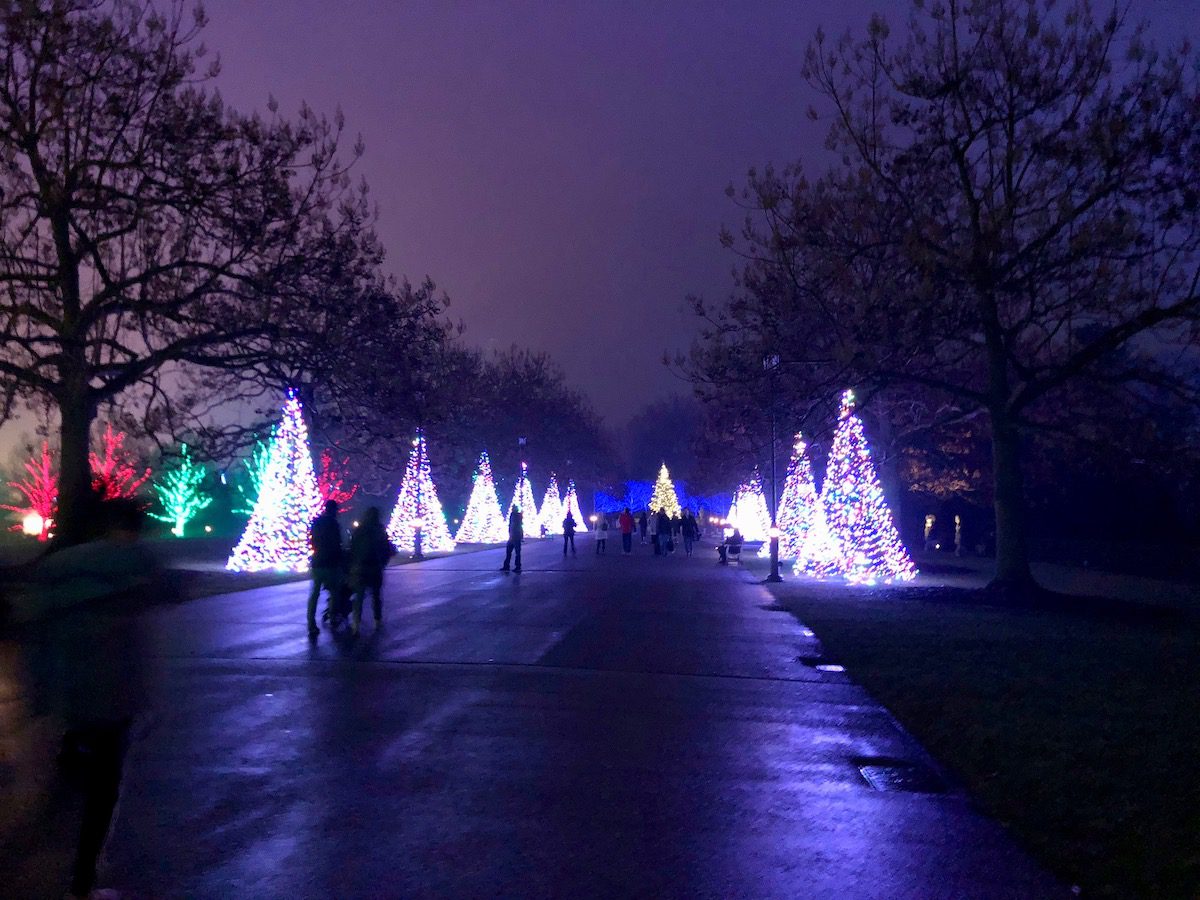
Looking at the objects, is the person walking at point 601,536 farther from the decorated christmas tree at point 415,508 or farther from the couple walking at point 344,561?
the couple walking at point 344,561

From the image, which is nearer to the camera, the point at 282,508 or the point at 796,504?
the point at 282,508

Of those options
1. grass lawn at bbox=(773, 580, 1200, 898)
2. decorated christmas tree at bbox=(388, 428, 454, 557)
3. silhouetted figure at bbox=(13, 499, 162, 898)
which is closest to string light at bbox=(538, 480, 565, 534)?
decorated christmas tree at bbox=(388, 428, 454, 557)

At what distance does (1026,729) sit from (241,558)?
967 inches

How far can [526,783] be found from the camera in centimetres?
752

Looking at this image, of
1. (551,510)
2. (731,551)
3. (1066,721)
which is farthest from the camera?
(551,510)

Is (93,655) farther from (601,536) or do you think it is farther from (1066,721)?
(601,536)

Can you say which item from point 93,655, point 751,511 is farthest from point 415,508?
point 93,655

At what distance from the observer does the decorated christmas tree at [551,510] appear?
8694 cm

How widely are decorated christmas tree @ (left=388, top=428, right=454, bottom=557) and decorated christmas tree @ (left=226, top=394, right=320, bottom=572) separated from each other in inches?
484

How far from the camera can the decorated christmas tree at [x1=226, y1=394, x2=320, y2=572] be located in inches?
1176

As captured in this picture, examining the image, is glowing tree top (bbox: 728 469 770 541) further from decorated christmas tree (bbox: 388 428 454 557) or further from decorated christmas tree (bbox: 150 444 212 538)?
decorated christmas tree (bbox: 150 444 212 538)

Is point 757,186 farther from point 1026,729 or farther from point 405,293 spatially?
point 1026,729

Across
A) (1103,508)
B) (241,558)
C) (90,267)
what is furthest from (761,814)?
(1103,508)

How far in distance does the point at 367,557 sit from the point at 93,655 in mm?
10964
